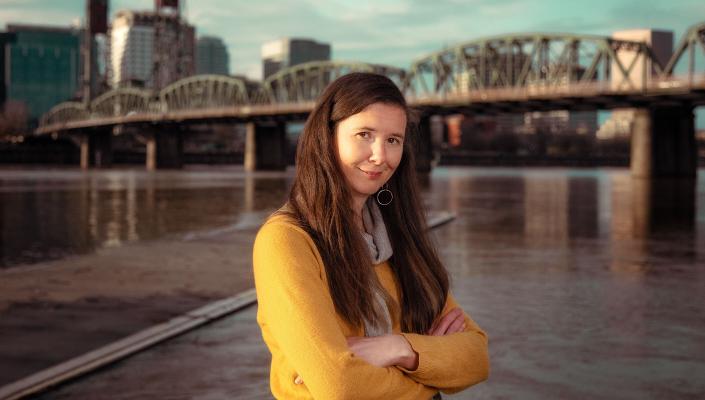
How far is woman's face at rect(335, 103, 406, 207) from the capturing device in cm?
315

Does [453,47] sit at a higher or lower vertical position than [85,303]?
higher

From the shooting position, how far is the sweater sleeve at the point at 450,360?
10.2 feet

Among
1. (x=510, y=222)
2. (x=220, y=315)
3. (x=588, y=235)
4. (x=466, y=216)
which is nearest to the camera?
(x=220, y=315)

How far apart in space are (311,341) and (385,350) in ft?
0.99

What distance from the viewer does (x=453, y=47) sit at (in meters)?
101

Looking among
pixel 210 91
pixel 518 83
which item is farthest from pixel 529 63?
pixel 210 91

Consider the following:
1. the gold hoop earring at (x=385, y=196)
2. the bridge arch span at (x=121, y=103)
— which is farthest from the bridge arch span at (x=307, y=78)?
the gold hoop earring at (x=385, y=196)

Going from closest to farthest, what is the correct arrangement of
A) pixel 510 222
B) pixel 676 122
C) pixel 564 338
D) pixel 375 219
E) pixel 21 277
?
1. pixel 375 219
2. pixel 564 338
3. pixel 21 277
4. pixel 510 222
5. pixel 676 122

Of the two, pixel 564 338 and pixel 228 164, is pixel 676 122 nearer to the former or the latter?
pixel 564 338

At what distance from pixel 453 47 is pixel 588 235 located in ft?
272

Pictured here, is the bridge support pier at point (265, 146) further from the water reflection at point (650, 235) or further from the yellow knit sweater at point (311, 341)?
the yellow knit sweater at point (311, 341)

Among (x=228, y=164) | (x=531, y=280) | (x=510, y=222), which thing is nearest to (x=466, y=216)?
(x=510, y=222)

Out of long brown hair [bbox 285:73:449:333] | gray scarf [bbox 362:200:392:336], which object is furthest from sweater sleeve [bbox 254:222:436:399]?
gray scarf [bbox 362:200:392:336]

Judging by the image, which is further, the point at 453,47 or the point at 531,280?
the point at 453,47
